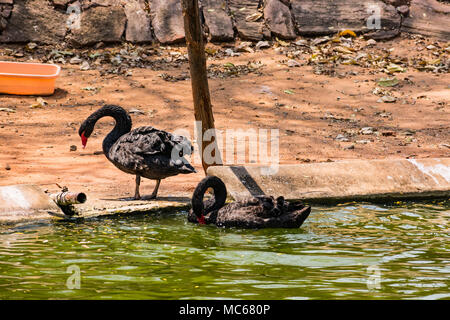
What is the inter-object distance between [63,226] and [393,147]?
6512 mm

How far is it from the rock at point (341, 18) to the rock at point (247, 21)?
990 mm

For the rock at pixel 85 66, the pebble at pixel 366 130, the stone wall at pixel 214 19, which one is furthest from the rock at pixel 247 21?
the pebble at pixel 366 130

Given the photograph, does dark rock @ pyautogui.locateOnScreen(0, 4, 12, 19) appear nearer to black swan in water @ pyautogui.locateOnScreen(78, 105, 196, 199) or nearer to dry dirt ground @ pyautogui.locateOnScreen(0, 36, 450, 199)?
dry dirt ground @ pyautogui.locateOnScreen(0, 36, 450, 199)

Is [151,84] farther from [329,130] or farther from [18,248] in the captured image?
[18,248]

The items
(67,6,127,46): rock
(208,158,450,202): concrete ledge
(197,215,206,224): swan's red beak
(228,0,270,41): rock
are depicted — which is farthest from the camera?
(228,0,270,41): rock

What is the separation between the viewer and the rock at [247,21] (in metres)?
17.1

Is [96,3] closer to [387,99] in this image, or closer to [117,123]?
[387,99]

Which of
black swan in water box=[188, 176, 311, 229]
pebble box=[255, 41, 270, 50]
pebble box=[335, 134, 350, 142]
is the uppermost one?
pebble box=[255, 41, 270, 50]

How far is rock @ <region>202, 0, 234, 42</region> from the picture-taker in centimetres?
1686


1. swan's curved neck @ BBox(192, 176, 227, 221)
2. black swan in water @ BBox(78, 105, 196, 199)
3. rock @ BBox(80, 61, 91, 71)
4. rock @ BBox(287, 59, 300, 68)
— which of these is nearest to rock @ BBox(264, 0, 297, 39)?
rock @ BBox(287, 59, 300, 68)

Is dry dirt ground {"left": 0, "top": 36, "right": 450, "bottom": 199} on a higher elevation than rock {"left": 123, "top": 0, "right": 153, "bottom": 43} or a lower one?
lower

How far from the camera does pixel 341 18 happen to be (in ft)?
58.3

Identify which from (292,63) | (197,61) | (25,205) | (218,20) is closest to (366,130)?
(292,63)

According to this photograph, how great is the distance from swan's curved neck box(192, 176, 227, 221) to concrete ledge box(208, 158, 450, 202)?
50cm
